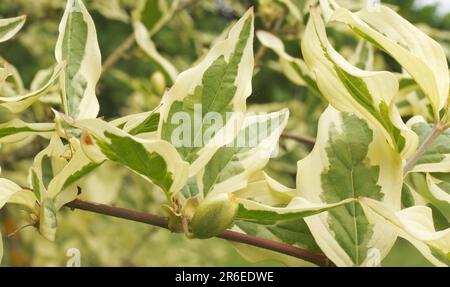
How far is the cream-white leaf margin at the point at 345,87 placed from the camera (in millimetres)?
537

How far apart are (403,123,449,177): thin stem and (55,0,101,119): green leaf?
0.28m

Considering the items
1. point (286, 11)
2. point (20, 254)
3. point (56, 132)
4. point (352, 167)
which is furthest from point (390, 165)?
point (20, 254)

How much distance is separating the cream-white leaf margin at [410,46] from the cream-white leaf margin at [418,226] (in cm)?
11

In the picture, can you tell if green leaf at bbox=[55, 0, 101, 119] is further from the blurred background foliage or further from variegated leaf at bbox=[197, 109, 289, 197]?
the blurred background foliage

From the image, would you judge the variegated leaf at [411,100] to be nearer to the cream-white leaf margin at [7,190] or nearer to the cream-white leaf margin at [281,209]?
the cream-white leaf margin at [281,209]

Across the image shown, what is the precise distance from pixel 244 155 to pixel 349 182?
0.09 meters

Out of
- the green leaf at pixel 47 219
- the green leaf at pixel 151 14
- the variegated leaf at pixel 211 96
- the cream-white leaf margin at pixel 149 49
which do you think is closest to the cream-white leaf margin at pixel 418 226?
the variegated leaf at pixel 211 96

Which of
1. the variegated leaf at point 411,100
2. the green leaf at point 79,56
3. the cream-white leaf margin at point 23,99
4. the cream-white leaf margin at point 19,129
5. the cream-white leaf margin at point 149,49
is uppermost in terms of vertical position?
the cream-white leaf margin at point 149,49

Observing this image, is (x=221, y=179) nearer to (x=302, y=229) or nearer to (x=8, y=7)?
(x=302, y=229)

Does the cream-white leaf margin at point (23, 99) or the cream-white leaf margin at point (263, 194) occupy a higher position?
the cream-white leaf margin at point (23, 99)

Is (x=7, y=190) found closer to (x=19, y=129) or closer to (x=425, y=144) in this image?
(x=19, y=129)

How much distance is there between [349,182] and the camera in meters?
0.57

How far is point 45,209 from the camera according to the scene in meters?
0.54

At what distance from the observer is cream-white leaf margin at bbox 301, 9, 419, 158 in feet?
1.76
